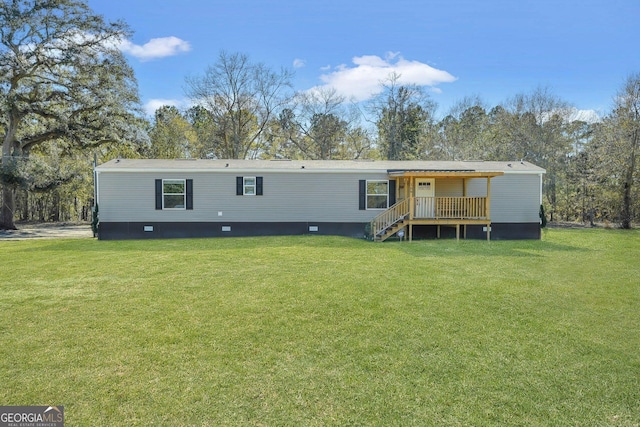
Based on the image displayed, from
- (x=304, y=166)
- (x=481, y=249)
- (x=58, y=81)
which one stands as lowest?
(x=481, y=249)

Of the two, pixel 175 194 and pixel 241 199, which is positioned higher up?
pixel 175 194

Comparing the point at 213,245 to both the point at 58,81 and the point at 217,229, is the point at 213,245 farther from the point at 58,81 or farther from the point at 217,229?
the point at 58,81

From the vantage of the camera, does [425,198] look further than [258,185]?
No

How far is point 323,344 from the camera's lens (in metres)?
3.82

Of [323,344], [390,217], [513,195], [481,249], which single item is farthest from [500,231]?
[323,344]

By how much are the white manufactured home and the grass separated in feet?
18.1

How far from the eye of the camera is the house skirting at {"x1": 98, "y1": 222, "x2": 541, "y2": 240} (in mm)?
12797

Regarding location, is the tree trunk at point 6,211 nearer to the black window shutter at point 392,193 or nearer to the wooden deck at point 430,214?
the wooden deck at point 430,214

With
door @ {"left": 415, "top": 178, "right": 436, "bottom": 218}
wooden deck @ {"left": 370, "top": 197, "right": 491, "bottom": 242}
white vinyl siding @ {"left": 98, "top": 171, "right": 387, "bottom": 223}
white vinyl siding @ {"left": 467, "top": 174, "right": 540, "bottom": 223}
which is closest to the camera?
wooden deck @ {"left": 370, "top": 197, "right": 491, "bottom": 242}

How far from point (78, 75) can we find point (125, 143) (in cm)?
368

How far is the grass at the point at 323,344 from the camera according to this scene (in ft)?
9.04

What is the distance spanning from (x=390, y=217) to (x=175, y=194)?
751 centimetres

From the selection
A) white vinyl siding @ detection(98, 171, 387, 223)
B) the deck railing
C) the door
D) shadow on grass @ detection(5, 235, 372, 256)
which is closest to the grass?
shadow on grass @ detection(5, 235, 372, 256)

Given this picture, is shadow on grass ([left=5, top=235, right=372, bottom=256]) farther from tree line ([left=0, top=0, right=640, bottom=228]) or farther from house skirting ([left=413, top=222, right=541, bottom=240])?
tree line ([left=0, top=0, right=640, bottom=228])
